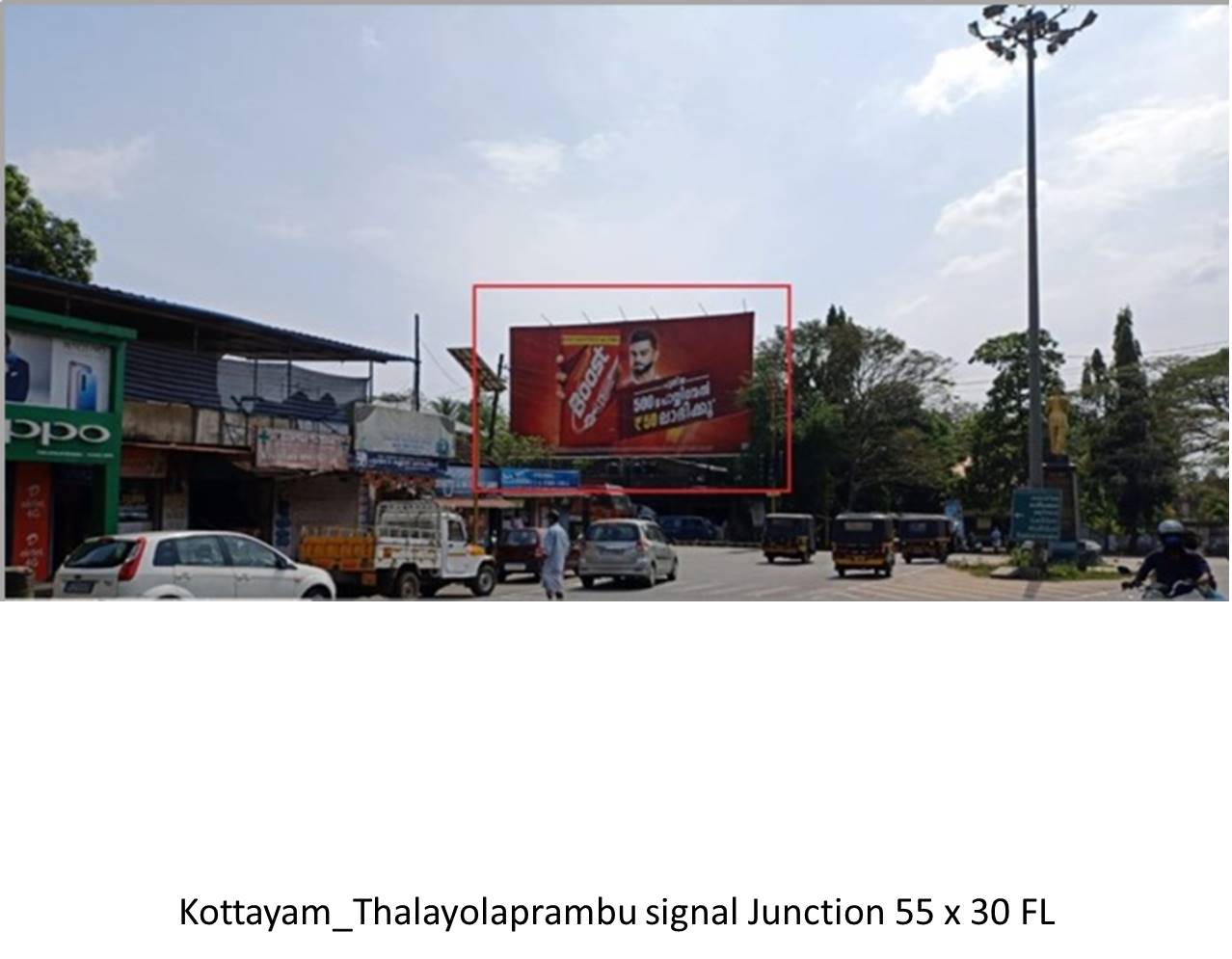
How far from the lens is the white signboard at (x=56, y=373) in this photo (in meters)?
17.6

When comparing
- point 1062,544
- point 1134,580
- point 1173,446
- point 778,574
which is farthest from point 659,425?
point 1134,580

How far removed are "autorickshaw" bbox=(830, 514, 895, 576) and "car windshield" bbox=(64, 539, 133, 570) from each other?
63.1 feet

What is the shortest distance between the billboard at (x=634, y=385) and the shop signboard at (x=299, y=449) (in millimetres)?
29502

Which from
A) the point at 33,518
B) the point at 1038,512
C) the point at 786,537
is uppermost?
the point at 1038,512

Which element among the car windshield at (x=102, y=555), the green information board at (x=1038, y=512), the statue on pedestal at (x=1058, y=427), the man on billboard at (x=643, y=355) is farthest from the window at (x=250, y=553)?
the man on billboard at (x=643, y=355)

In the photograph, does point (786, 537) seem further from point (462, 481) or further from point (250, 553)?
point (250, 553)

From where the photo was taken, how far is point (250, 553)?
13.7 meters

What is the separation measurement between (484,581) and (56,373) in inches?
315

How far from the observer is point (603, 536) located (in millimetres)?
23344

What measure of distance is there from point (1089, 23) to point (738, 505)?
1455 inches

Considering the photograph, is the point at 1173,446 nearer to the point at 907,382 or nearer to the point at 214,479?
the point at 907,382

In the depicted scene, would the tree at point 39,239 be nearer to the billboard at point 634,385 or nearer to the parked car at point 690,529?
the billboard at point 634,385

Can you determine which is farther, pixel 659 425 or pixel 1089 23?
pixel 659 425

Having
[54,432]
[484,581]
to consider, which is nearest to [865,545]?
[484,581]
